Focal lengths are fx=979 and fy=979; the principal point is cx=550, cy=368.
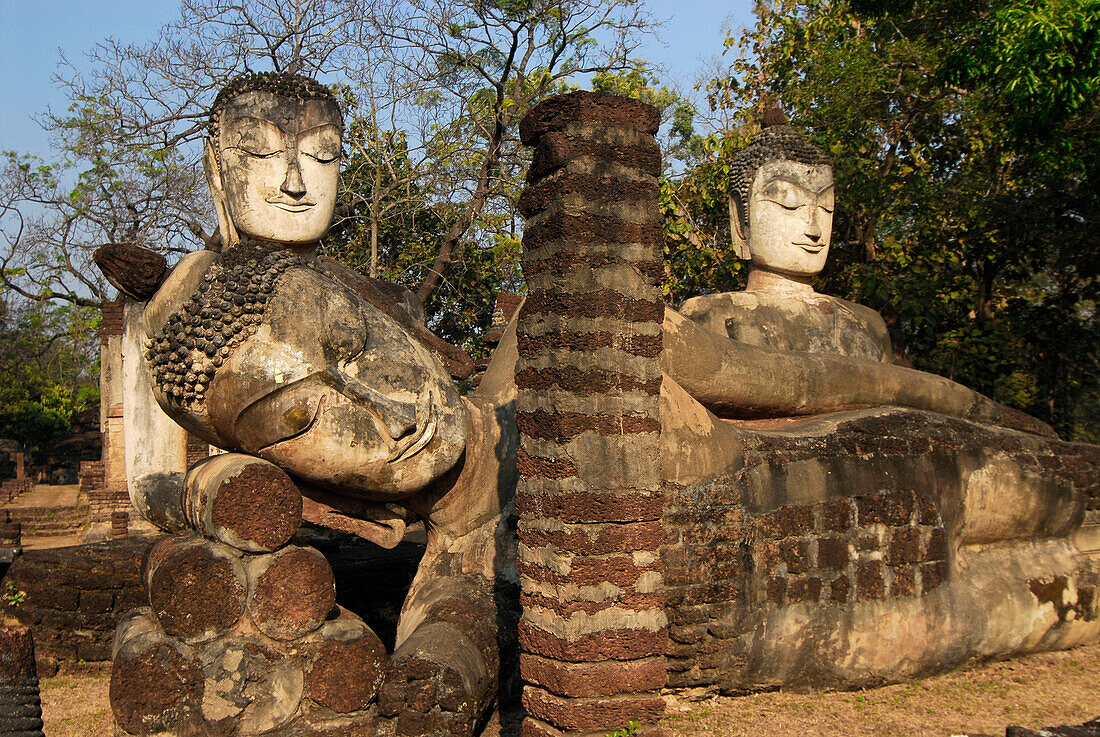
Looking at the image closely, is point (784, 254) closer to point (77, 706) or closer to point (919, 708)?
point (919, 708)

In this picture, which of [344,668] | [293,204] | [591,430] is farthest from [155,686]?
[293,204]

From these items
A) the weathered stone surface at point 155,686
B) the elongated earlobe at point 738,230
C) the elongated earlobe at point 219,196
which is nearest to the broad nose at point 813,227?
the elongated earlobe at point 738,230

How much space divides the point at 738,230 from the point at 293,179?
2.89 metres

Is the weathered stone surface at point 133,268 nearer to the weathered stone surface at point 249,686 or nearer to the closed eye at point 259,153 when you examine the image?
the closed eye at point 259,153

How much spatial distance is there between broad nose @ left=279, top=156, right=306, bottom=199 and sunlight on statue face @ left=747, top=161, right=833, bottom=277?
2.80 metres

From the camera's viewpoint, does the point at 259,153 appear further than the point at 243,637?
Yes

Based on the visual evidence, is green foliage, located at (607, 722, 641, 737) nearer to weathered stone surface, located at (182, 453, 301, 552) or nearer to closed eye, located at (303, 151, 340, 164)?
weathered stone surface, located at (182, 453, 301, 552)

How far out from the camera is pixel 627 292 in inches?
138

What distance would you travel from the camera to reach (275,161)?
4.58 meters

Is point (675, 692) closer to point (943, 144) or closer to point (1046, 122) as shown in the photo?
point (1046, 122)

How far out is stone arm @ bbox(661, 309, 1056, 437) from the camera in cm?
480

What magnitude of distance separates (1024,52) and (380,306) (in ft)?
15.3

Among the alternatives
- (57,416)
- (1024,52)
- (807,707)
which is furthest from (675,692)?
(57,416)

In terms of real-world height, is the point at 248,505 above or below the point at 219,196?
below
